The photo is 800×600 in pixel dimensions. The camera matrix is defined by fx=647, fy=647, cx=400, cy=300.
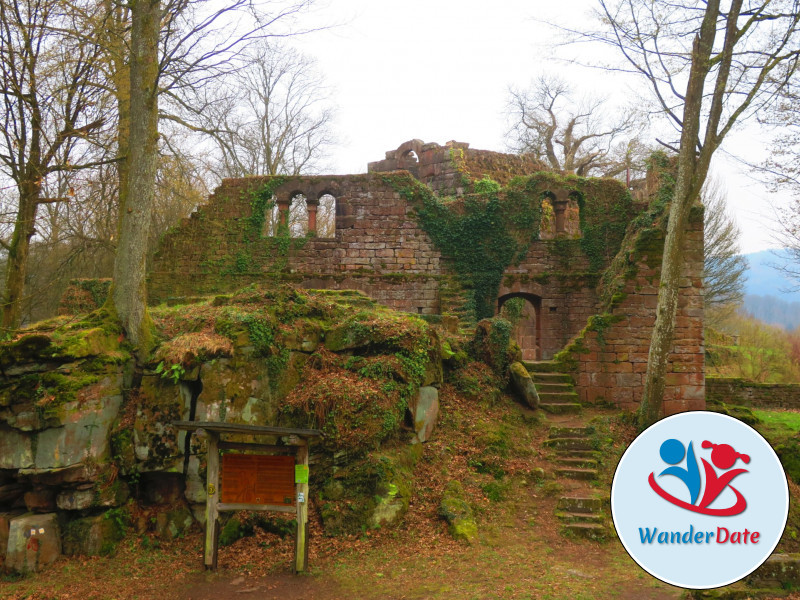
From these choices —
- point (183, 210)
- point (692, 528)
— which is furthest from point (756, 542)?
point (183, 210)

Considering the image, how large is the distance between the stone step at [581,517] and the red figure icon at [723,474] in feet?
14.6

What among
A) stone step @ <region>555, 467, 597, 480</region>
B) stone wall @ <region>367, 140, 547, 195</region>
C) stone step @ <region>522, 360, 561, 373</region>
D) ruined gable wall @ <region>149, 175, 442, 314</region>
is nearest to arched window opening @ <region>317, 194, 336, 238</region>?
stone wall @ <region>367, 140, 547, 195</region>

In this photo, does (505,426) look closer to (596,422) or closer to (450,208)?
(596,422)

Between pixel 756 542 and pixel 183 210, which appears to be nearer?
pixel 756 542

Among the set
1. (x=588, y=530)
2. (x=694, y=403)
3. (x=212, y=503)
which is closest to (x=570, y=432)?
(x=588, y=530)

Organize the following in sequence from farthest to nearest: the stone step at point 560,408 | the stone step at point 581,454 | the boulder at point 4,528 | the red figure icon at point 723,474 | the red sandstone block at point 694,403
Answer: the red sandstone block at point 694,403
the stone step at point 560,408
the stone step at point 581,454
the boulder at point 4,528
the red figure icon at point 723,474

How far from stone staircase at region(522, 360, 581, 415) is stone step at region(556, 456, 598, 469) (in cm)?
199

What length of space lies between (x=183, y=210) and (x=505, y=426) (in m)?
15.0

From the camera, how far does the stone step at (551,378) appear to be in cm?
1332

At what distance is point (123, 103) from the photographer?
12.0 metres

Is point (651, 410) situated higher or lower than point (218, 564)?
higher

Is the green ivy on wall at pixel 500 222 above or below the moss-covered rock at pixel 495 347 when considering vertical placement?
above

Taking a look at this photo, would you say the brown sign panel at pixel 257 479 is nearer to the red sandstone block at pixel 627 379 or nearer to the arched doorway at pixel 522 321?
the red sandstone block at pixel 627 379

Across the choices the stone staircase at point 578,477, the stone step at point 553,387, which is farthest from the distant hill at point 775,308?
the stone staircase at point 578,477
